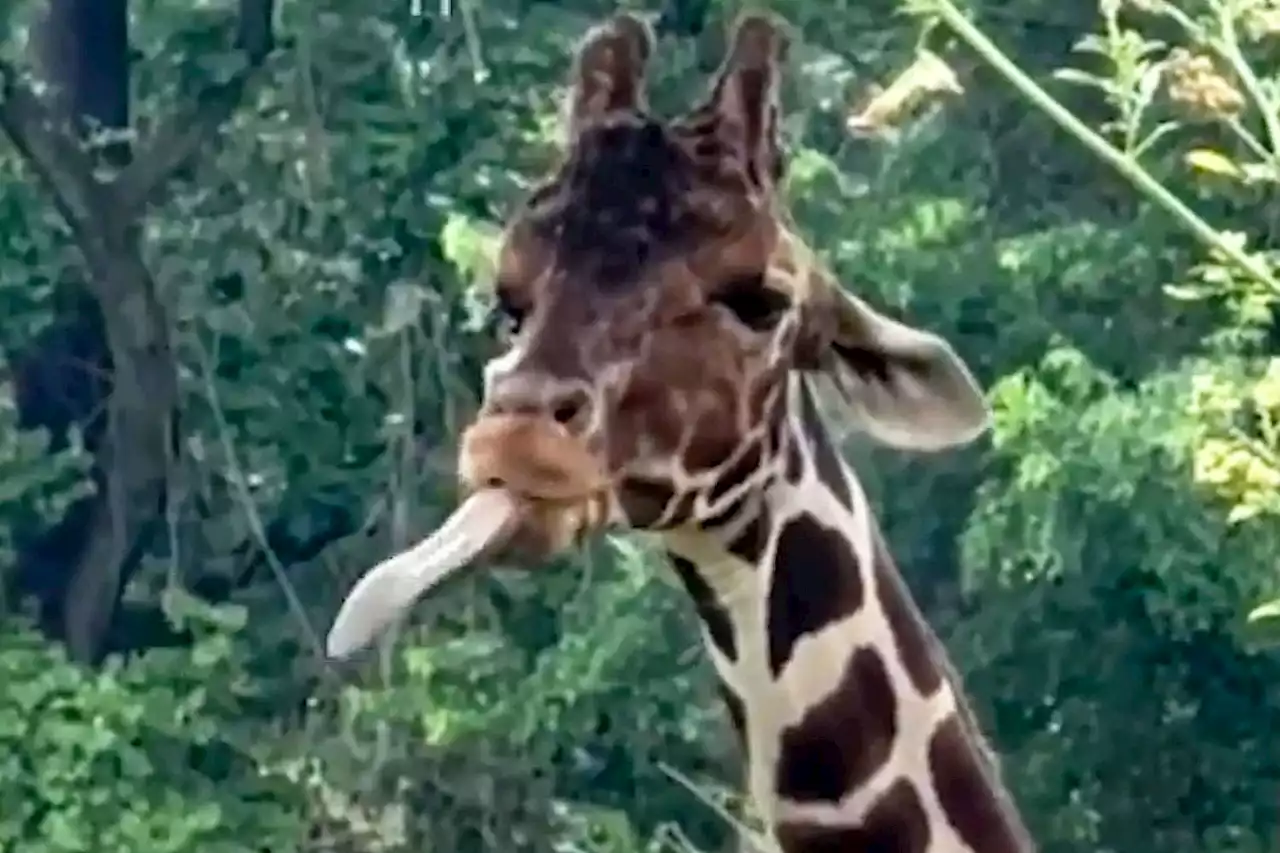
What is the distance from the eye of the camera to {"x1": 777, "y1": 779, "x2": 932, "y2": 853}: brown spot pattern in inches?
35.9

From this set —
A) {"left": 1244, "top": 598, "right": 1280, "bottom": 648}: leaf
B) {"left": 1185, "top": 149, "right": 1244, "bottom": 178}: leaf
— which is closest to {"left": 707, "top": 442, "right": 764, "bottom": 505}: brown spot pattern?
{"left": 1185, "top": 149, "right": 1244, "bottom": 178}: leaf

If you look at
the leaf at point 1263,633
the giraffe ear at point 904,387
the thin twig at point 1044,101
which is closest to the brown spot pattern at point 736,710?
the giraffe ear at point 904,387

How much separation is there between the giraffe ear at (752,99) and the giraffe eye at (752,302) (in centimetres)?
4

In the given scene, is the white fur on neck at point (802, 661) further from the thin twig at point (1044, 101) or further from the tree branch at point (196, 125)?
the tree branch at point (196, 125)

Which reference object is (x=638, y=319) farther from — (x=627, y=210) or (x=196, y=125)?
(x=196, y=125)

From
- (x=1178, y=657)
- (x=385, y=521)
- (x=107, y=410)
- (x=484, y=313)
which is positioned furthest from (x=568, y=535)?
(x=107, y=410)

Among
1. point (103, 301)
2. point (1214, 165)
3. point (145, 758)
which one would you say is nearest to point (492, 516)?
point (1214, 165)

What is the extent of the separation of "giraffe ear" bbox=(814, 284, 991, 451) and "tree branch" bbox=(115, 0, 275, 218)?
1.98 metres

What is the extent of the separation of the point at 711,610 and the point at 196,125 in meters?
2.08

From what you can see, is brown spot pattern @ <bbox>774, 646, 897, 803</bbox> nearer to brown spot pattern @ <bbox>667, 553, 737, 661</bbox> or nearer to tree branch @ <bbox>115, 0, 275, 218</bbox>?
brown spot pattern @ <bbox>667, 553, 737, 661</bbox>

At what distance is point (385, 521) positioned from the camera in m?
2.75

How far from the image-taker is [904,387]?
3.09ft

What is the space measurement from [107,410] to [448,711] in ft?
2.15

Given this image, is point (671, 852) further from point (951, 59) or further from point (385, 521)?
point (951, 59)
